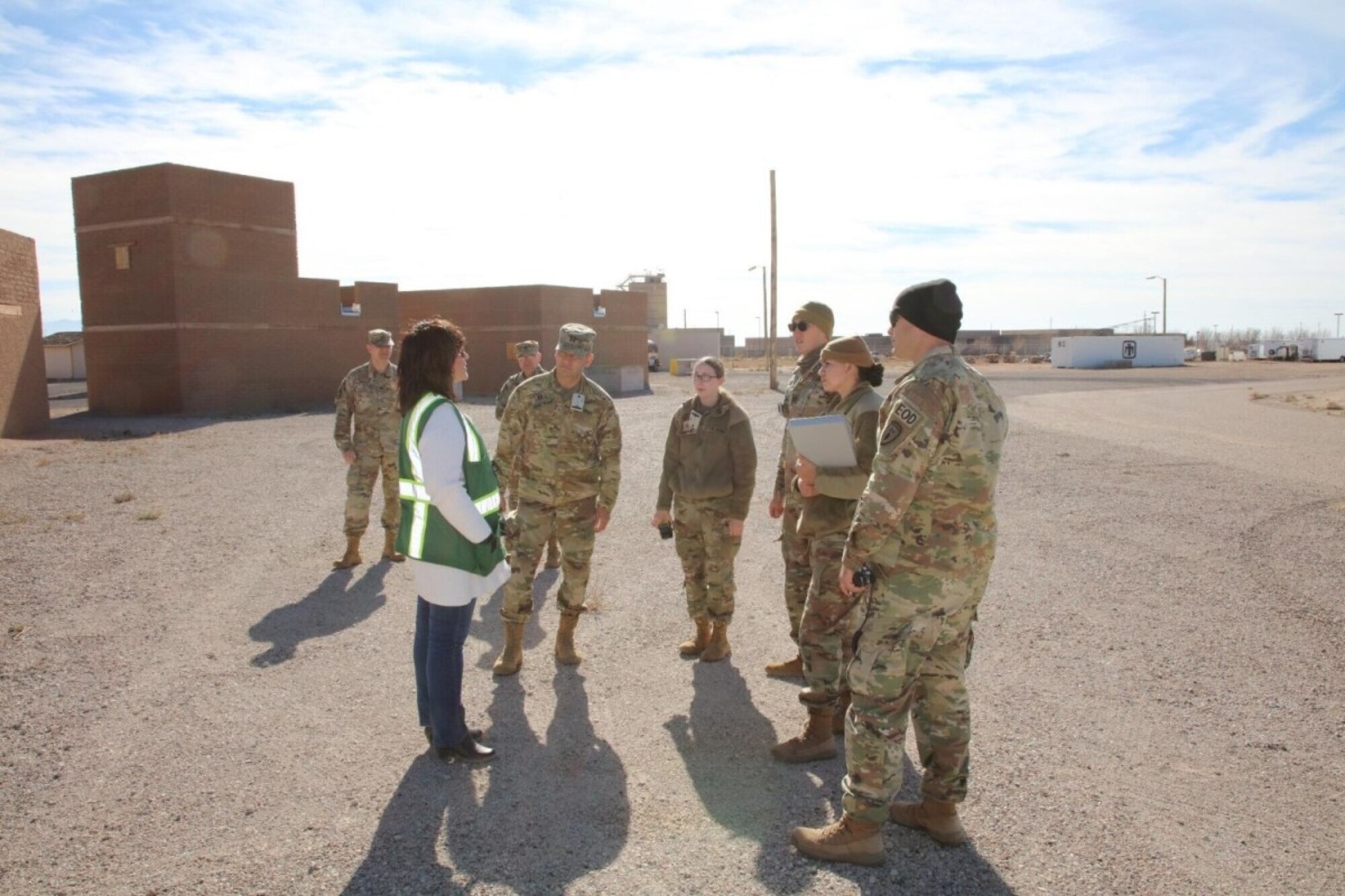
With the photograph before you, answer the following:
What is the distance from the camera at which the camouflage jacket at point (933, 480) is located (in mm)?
3080

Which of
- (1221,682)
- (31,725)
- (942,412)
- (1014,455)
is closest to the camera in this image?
(942,412)

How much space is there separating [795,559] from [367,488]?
14.8 feet

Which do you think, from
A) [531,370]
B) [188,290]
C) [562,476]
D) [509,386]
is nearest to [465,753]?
[562,476]

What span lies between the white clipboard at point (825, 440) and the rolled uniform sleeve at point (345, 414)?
507cm

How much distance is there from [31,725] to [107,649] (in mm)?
1212

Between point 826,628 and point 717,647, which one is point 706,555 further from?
point 826,628

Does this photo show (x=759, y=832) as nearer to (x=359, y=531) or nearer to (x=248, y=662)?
(x=248, y=662)

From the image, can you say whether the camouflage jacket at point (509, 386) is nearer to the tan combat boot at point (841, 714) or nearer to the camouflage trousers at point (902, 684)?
the tan combat boot at point (841, 714)

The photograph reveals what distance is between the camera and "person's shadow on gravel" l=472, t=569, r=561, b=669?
5625 millimetres

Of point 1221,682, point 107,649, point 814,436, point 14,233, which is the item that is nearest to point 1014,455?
point 1221,682

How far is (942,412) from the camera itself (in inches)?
122

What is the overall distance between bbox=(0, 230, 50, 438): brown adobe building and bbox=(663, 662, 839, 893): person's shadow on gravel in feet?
66.9

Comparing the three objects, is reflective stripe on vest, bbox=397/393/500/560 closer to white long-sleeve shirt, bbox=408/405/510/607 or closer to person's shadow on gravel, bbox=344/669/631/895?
white long-sleeve shirt, bbox=408/405/510/607

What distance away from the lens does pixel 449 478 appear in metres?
3.78
